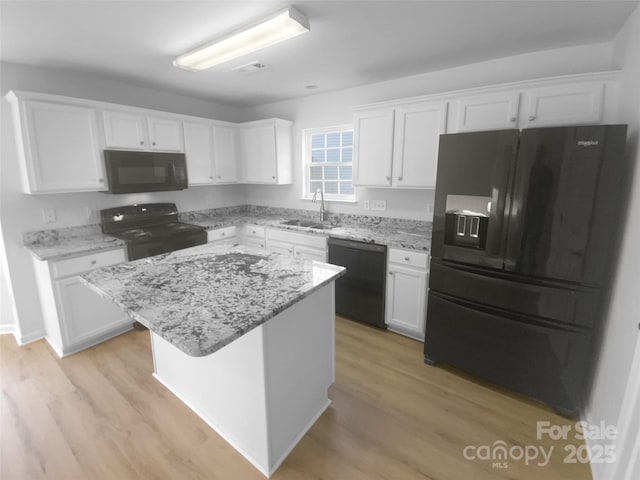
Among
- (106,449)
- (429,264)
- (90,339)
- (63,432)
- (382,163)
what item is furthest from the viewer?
(382,163)

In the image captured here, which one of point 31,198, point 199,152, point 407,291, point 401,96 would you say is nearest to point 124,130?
point 199,152

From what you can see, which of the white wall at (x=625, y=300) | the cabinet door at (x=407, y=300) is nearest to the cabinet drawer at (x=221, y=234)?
the cabinet door at (x=407, y=300)

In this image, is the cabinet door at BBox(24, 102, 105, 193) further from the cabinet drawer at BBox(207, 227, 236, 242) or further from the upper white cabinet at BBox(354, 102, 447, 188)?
the upper white cabinet at BBox(354, 102, 447, 188)

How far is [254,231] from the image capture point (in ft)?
12.7

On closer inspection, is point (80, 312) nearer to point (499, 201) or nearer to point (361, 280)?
point (361, 280)

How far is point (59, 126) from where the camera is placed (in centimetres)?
256

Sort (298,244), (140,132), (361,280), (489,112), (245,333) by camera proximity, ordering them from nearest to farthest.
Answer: (245,333)
(489,112)
(361,280)
(140,132)
(298,244)

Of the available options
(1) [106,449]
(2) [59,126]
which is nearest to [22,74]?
(2) [59,126]

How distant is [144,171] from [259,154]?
55.8 inches

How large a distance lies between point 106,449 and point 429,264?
2.49 meters

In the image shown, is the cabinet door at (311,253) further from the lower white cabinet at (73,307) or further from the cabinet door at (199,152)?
the lower white cabinet at (73,307)

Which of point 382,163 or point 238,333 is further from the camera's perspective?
point 382,163

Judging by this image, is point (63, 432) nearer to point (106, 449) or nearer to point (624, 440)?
point (106, 449)

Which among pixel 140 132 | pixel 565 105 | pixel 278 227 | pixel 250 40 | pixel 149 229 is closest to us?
pixel 250 40
